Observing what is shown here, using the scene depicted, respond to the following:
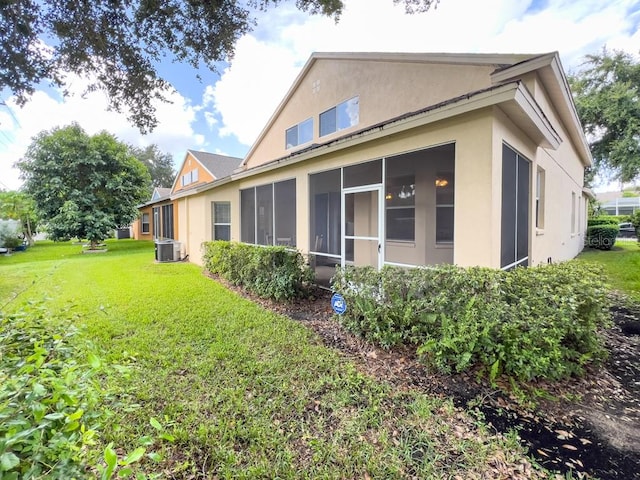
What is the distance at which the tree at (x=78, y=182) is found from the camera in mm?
16734

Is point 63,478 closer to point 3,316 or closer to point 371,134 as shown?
point 3,316

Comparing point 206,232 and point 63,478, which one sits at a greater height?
point 206,232

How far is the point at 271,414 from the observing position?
293 centimetres

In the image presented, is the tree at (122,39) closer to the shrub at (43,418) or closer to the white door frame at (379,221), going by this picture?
the white door frame at (379,221)

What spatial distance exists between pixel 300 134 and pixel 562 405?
11120 millimetres

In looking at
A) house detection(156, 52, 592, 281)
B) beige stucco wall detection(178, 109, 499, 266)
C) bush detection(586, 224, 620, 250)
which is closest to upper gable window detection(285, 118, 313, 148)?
house detection(156, 52, 592, 281)

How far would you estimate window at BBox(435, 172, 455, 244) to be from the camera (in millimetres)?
7359

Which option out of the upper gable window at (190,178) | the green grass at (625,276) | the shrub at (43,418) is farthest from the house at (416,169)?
the upper gable window at (190,178)

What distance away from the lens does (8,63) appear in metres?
3.82

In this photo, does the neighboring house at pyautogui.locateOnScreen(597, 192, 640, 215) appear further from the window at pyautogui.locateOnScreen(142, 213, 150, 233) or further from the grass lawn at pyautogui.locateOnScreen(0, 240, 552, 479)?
the window at pyautogui.locateOnScreen(142, 213, 150, 233)

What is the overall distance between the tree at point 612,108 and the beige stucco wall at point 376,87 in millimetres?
16497

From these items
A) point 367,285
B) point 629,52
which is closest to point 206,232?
point 367,285

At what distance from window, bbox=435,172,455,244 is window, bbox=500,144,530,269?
152cm

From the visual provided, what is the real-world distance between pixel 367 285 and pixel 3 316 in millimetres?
3774
